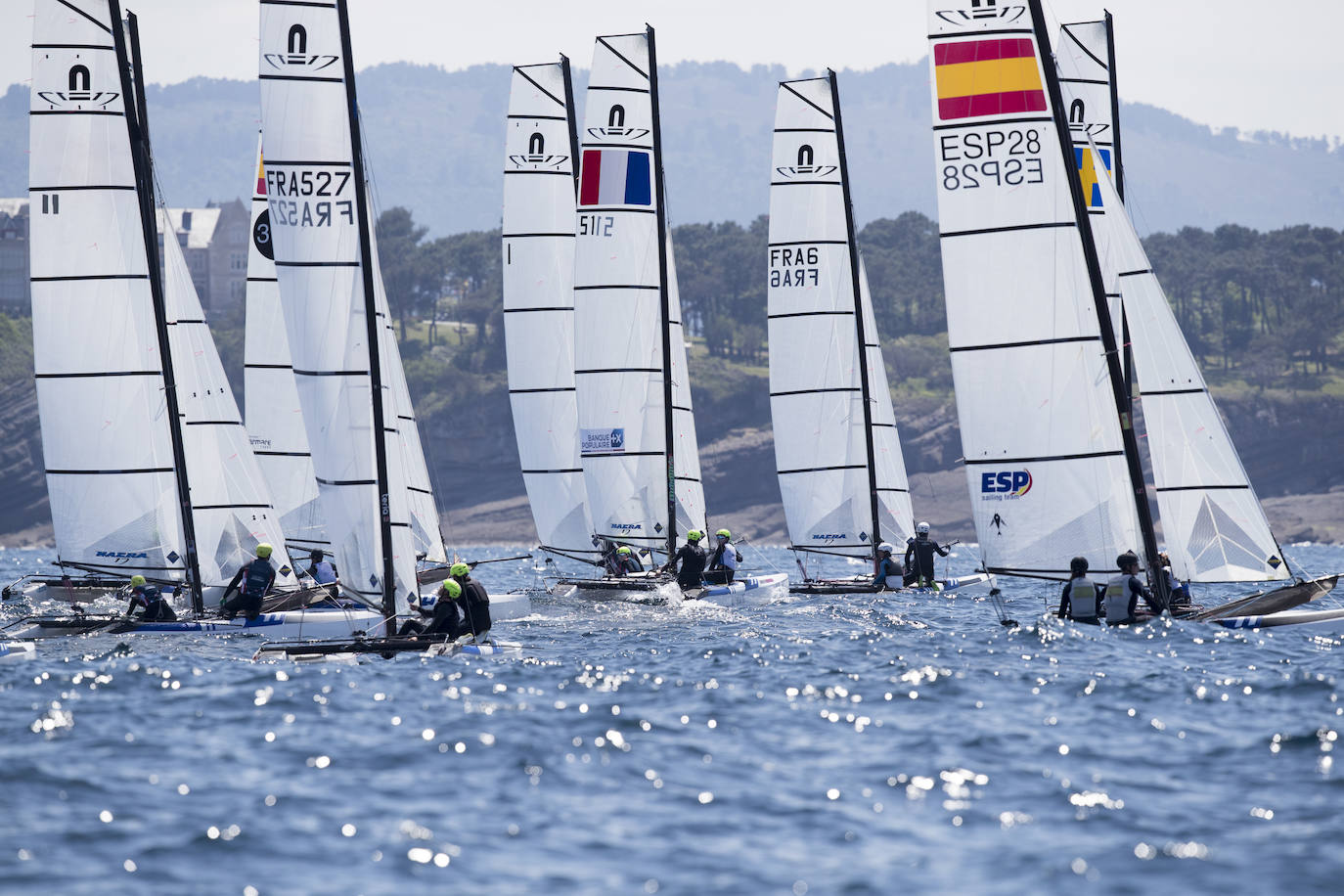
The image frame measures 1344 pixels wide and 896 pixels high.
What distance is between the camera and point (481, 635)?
18578 millimetres

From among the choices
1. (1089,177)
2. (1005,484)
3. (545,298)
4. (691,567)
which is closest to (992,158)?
(1005,484)

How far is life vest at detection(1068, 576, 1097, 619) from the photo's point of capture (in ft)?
60.8

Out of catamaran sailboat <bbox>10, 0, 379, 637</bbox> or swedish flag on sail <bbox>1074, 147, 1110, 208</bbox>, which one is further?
swedish flag on sail <bbox>1074, 147, 1110, 208</bbox>

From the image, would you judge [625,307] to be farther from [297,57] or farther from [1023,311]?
[1023,311]

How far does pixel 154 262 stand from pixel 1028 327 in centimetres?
1214

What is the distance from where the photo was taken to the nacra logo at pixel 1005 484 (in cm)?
1852

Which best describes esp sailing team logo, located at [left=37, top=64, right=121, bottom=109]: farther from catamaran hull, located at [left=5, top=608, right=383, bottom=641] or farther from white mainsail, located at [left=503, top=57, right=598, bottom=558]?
white mainsail, located at [left=503, top=57, right=598, bottom=558]

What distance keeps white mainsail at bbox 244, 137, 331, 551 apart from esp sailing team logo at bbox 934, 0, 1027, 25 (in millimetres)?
15726

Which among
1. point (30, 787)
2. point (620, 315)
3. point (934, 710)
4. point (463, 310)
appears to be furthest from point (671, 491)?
point (463, 310)

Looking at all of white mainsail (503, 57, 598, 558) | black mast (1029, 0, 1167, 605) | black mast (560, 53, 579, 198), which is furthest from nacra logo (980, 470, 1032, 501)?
black mast (560, 53, 579, 198)

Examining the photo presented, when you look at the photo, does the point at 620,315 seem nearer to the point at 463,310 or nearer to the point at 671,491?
the point at 671,491

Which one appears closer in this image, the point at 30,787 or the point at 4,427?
the point at 30,787

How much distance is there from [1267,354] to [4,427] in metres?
72.5

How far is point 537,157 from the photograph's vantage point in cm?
3231
